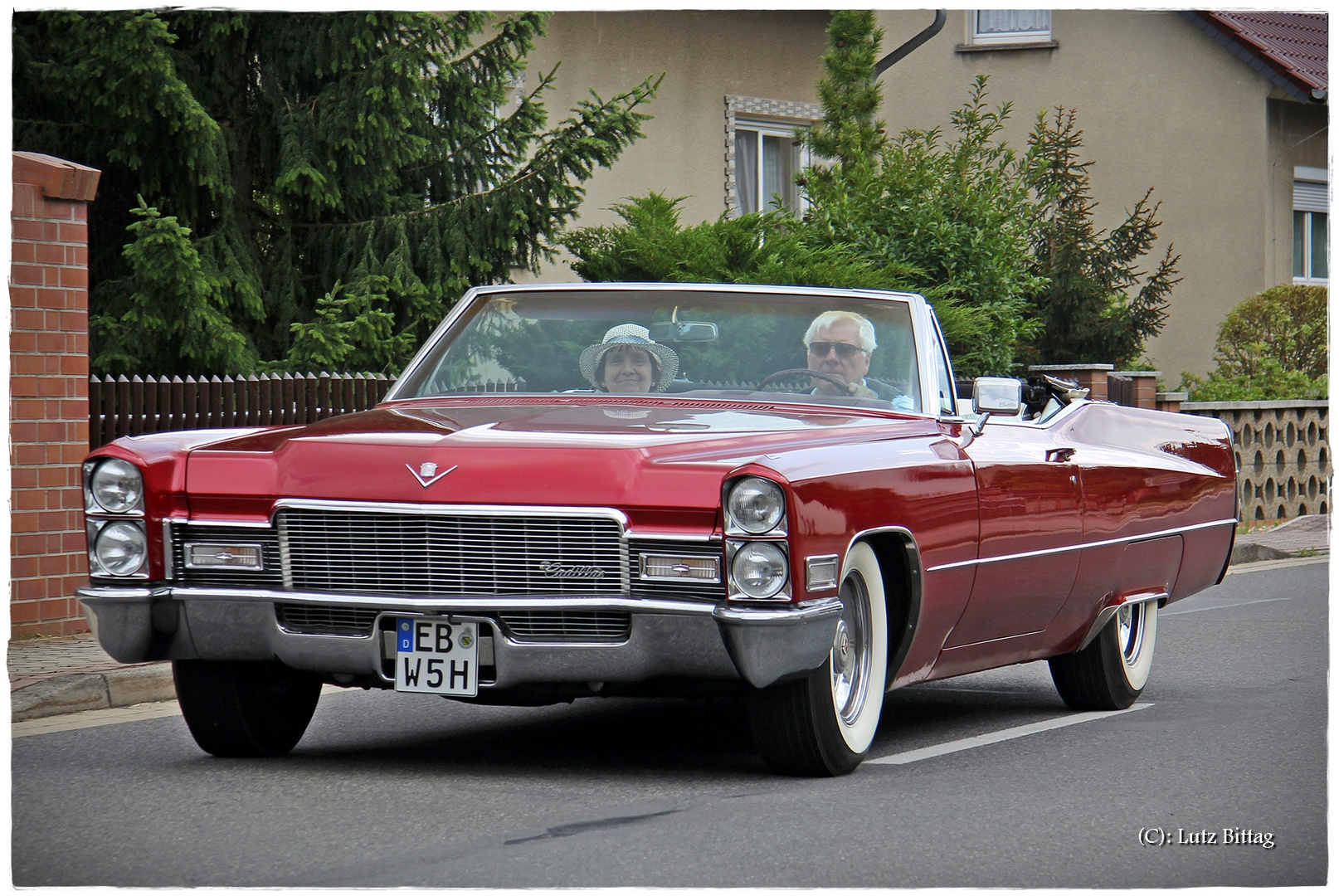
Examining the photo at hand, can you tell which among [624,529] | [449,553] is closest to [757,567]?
[624,529]

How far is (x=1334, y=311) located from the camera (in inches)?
207

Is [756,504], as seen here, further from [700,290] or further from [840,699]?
[700,290]

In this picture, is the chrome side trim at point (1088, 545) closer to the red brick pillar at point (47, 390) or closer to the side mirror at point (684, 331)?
the side mirror at point (684, 331)

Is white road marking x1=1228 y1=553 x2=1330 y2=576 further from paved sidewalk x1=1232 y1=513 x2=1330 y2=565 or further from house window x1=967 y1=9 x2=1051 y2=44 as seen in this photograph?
house window x1=967 y1=9 x2=1051 y2=44

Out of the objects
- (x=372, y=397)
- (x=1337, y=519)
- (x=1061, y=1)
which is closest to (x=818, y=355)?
(x=1337, y=519)

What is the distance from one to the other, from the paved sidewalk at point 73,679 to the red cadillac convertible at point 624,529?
1.49m

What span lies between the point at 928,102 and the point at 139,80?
14.3 meters

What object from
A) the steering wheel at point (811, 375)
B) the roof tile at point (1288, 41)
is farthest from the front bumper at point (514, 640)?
the roof tile at point (1288, 41)

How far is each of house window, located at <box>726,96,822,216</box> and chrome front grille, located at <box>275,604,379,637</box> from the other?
15.8 meters

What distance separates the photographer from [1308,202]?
24438 mm

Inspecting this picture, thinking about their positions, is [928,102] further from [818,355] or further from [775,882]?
[775,882]

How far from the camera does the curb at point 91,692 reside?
25.3 ft

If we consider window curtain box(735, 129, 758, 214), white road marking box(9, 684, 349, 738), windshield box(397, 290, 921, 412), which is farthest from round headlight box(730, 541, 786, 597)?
window curtain box(735, 129, 758, 214)

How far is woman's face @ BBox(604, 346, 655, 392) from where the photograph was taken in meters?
6.98
